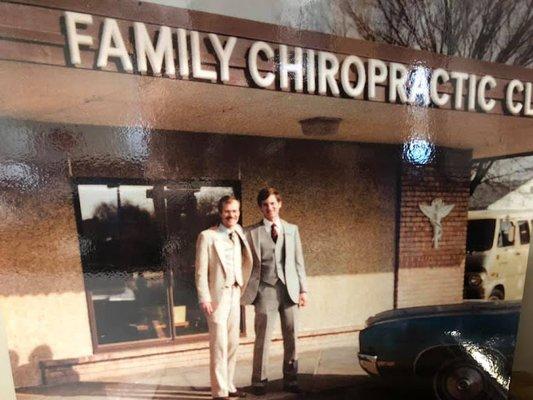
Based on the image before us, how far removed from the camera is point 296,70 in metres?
1.40

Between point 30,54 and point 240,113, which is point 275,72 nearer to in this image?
point 240,113

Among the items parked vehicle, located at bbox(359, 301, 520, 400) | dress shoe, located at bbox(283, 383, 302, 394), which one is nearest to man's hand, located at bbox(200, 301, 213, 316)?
dress shoe, located at bbox(283, 383, 302, 394)

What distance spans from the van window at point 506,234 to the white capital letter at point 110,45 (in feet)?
6.74

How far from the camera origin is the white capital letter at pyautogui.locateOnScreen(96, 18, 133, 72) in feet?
3.94

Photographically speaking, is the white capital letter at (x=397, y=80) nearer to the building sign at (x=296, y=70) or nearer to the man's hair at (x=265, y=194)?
the building sign at (x=296, y=70)

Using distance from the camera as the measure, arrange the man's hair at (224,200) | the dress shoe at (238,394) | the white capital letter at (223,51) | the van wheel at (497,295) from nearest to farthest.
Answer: the white capital letter at (223,51), the man's hair at (224,200), the dress shoe at (238,394), the van wheel at (497,295)

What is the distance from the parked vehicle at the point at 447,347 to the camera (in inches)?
70.7

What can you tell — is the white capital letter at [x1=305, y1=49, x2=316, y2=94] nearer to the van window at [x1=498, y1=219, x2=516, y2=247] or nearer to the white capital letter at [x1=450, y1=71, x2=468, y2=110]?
the white capital letter at [x1=450, y1=71, x2=468, y2=110]

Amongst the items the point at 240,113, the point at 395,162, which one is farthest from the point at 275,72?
the point at 395,162

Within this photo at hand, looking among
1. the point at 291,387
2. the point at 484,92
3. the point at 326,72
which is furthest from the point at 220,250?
the point at 484,92

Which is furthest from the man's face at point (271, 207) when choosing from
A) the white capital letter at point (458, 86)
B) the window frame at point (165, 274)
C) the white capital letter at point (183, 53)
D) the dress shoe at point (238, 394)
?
the white capital letter at point (458, 86)

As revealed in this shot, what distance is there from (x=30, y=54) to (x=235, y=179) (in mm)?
892

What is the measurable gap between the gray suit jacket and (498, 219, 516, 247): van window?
114 cm

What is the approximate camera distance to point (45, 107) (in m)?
1.29
